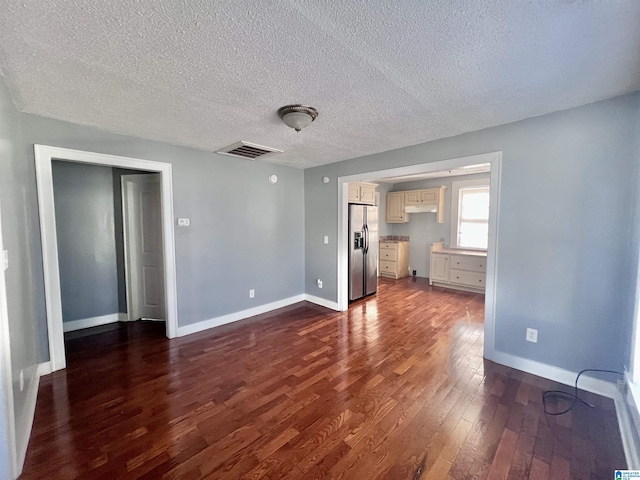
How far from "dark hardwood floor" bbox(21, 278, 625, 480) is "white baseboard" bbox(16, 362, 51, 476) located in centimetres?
5

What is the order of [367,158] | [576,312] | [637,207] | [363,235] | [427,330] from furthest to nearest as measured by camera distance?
[363,235] → [367,158] → [427,330] → [576,312] → [637,207]

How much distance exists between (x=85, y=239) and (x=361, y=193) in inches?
164

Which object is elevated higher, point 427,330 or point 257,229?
point 257,229

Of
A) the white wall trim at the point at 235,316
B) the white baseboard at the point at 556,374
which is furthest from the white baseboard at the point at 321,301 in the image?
the white baseboard at the point at 556,374

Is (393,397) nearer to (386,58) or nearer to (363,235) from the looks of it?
(386,58)

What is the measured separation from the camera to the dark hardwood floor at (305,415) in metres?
1.56

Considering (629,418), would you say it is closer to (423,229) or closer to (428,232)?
(428,232)

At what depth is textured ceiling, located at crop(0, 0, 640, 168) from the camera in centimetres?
118

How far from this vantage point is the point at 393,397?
7.12 feet

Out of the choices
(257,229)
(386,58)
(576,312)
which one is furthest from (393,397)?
(257,229)

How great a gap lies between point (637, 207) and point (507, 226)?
82cm

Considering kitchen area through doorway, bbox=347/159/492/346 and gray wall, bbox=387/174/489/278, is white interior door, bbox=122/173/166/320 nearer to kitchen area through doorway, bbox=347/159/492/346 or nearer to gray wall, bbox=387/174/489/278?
kitchen area through doorway, bbox=347/159/492/346

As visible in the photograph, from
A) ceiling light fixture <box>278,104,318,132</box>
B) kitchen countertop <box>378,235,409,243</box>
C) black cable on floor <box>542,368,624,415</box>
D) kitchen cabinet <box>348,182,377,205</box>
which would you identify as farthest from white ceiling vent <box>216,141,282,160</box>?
kitchen countertop <box>378,235,409,243</box>

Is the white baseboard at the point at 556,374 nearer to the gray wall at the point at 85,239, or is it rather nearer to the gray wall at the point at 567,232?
the gray wall at the point at 567,232
